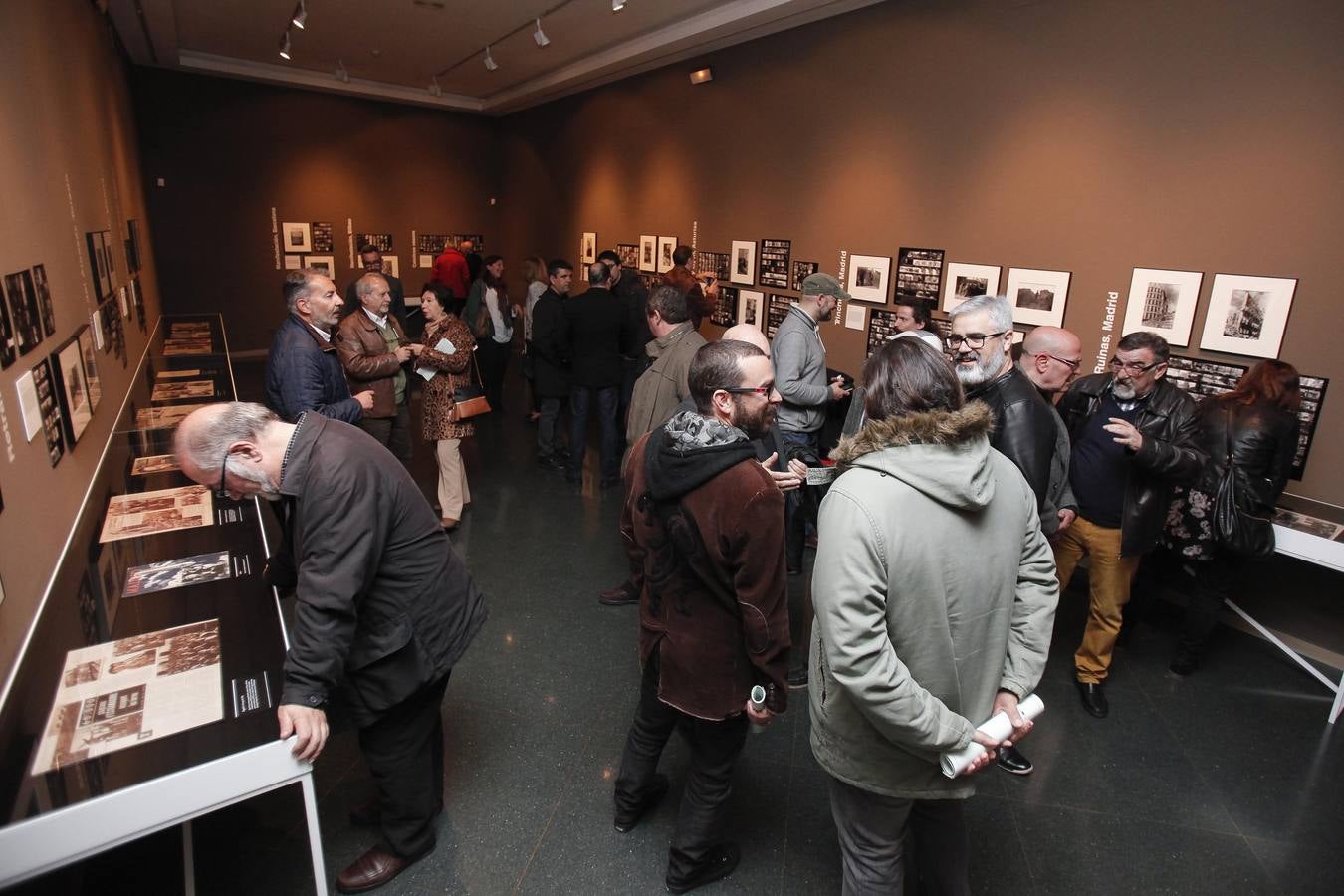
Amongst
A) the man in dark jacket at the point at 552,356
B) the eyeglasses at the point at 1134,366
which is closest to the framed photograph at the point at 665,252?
the man in dark jacket at the point at 552,356

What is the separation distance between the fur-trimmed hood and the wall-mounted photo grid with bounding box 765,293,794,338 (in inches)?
218

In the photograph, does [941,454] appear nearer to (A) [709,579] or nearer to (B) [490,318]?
(A) [709,579]

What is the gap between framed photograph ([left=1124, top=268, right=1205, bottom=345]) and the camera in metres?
4.13

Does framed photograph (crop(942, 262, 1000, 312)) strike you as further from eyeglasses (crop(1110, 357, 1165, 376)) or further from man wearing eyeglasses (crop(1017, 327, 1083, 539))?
man wearing eyeglasses (crop(1017, 327, 1083, 539))

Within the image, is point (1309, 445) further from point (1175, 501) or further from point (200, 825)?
point (200, 825)

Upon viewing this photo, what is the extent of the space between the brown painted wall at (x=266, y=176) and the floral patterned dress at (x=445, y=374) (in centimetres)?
814

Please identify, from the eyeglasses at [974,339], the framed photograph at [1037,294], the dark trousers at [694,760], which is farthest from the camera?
the framed photograph at [1037,294]

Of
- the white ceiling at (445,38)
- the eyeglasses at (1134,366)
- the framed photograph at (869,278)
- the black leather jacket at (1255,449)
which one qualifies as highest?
the white ceiling at (445,38)

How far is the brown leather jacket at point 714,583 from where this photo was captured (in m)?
1.93

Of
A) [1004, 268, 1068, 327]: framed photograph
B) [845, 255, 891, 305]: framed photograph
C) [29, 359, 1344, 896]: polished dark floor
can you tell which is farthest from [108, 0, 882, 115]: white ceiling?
[29, 359, 1344, 896]: polished dark floor

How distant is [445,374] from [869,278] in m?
3.60

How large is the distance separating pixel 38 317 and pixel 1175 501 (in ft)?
16.9

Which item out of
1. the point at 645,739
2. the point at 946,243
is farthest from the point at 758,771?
the point at 946,243

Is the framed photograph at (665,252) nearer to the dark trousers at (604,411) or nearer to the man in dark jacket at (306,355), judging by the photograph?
the dark trousers at (604,411)
